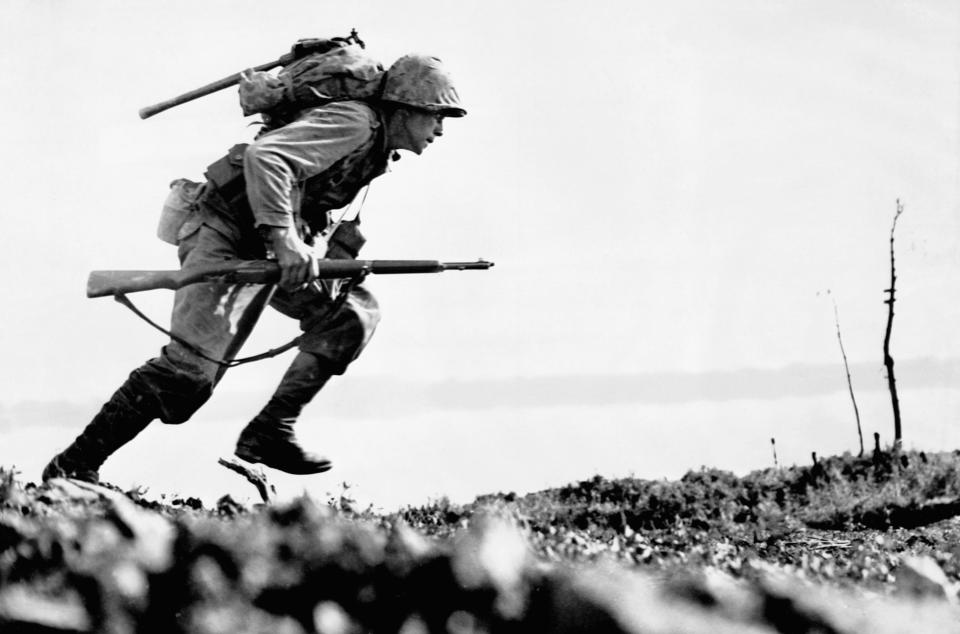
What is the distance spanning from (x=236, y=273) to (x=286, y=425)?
2.96 feet

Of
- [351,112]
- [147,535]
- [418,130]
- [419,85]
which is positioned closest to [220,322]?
[351,112]

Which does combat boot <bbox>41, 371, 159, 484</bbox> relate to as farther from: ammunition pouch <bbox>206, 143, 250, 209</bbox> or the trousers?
ammunition pouch <bbox>206, 143, 250, 209</bbox>

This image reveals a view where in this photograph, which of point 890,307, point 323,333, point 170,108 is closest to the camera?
point 323,333

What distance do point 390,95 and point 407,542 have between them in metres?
3.39

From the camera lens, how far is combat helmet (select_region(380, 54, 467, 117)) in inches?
203

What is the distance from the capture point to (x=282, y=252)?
488 cm

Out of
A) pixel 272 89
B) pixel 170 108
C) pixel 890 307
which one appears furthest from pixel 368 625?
pixel 890 307

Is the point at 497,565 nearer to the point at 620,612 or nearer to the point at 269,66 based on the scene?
the point at 620,612

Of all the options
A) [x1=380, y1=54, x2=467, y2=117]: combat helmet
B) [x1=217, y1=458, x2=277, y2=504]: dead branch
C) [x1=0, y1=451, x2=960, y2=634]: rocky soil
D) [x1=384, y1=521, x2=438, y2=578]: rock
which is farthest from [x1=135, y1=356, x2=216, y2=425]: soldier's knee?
[x1=384, y1=521, x2=438, y2=578]: rock

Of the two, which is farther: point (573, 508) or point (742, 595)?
point (573, 508)

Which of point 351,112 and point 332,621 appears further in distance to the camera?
point 351,112

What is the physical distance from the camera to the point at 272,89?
537 centimetres

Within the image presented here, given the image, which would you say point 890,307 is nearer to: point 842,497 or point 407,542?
point 842,497

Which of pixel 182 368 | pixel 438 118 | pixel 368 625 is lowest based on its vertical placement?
pixel 368 625
